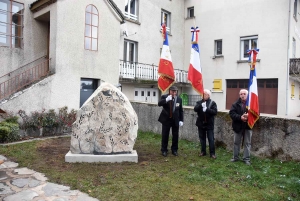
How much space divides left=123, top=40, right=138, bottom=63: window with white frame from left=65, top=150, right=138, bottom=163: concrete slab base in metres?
9.98

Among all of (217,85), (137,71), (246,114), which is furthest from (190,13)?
(246,114)

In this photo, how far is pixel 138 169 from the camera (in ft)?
17.0

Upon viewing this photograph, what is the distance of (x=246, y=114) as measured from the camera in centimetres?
557

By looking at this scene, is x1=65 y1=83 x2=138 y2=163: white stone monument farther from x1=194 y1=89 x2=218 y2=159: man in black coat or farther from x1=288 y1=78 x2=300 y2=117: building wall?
x1=288 y1=78 x2=300 y2=117: building wall

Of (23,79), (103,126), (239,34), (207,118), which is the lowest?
(103,126)

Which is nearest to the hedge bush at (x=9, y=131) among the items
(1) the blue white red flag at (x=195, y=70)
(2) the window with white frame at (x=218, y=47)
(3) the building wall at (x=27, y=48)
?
(3) the building wall at (x=27, y=48)

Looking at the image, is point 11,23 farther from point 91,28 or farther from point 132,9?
point 132,9

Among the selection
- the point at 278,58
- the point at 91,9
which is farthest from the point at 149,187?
the point at 278,58

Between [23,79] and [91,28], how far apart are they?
11.4 feet

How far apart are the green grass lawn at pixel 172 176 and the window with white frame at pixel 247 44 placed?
38.3ft

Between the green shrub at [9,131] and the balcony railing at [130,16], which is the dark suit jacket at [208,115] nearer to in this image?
the green shrub at [9,131]

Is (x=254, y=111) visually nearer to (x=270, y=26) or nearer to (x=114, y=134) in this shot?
(x=114, y=134)

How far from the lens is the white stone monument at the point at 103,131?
5699 mm

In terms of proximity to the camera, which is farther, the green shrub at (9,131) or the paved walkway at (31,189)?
the green shrub at (9,131)
